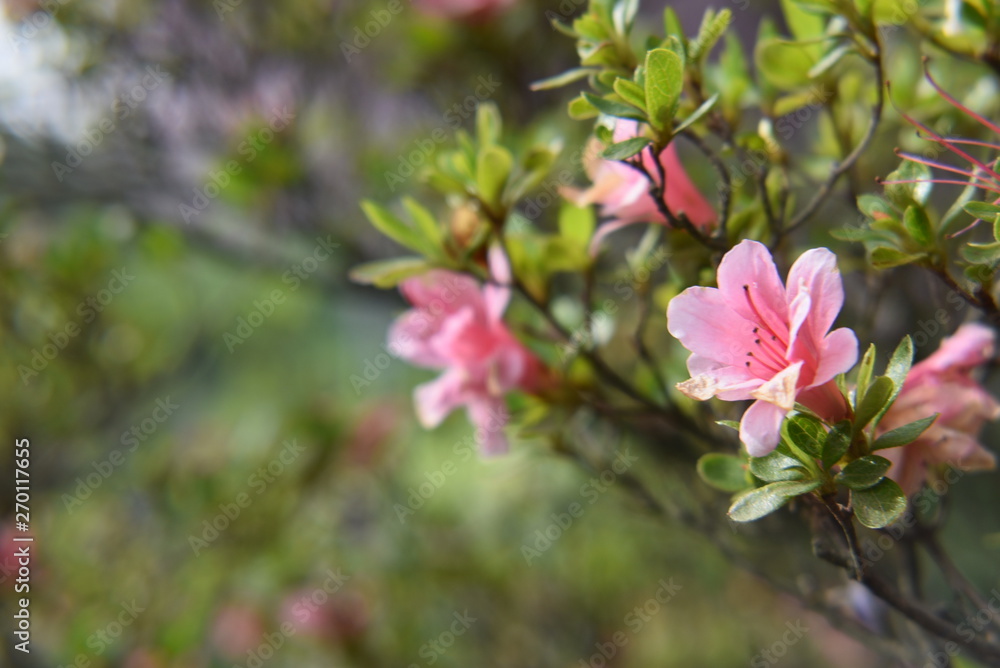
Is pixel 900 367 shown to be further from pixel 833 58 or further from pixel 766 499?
pixel 833 58

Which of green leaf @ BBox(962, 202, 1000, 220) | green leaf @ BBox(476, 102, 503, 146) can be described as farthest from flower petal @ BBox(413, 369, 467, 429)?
green leaf @ BBox(962, 202, 1000, 220)

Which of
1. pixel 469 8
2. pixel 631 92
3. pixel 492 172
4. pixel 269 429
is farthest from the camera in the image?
pixel 269 429

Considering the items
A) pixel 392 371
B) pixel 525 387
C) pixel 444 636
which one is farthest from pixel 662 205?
pixel 392 371

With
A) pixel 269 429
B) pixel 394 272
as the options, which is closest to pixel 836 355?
pixel 394 272

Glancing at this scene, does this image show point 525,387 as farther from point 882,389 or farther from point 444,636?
point 444,636

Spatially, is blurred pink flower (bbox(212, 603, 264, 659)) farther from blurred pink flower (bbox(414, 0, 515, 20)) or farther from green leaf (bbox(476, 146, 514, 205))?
green leaf (bbox(476, 146, 514, 205))

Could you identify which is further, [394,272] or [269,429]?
[269,429]
